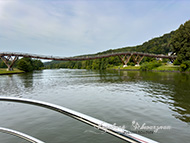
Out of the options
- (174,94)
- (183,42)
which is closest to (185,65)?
(183,42)

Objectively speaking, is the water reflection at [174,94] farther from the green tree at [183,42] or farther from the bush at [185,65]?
the green tree at [183,42]

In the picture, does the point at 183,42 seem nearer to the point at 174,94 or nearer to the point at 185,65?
the point at 185,65

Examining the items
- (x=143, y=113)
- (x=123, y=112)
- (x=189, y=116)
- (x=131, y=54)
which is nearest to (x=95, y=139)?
(x=123, y=112)

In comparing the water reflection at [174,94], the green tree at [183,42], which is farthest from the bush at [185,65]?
the water reflection at [174,94]

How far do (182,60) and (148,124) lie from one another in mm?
62476

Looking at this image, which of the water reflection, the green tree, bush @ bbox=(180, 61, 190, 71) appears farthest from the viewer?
the green tree

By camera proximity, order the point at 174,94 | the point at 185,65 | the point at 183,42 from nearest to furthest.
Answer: the point at 174,94 → the point at 185,65 → the point at 183,42

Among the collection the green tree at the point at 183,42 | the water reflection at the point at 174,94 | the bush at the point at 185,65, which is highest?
the green tree at the point at 183,42

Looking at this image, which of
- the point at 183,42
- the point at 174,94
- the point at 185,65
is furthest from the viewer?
the point at 183,42

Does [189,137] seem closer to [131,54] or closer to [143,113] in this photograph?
[143,113]

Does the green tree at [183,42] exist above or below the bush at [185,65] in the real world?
above

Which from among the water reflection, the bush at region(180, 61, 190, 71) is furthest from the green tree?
the water reflection

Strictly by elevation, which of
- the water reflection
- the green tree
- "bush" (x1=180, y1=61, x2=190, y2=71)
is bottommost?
the water reflection

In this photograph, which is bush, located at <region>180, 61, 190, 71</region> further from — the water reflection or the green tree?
the water reflection
